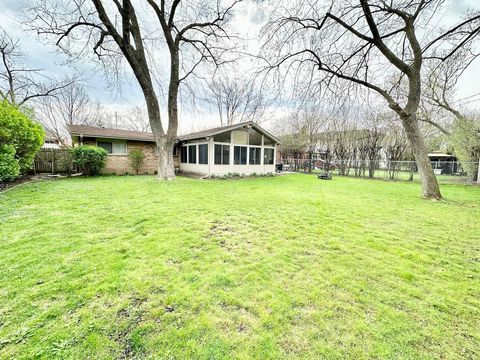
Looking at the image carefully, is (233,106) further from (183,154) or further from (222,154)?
(222,154)

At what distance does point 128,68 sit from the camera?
34.4ft

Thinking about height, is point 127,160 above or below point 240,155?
below

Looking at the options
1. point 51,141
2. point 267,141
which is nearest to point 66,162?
point 267,141

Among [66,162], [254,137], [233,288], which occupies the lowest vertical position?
[233,288]

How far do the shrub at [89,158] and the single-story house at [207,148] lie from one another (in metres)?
0.91

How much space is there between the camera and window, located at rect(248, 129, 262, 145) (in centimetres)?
1427

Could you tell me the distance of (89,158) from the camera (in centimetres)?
1141

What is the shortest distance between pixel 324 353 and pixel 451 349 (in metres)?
1.03

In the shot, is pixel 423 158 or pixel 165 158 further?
pixel 165 158

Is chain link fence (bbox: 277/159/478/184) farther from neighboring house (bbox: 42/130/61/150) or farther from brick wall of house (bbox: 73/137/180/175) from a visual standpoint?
neighboring house (bbox: 42/130/61/150)

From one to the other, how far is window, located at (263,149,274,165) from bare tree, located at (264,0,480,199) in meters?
8.15

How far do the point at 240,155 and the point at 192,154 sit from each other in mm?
3573

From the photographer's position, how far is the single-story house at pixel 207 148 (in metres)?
12.7

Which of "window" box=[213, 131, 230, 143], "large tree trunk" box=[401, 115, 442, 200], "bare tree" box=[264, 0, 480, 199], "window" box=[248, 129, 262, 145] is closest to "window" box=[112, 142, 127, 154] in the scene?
"window" box=[213, 131, 230, 143]
